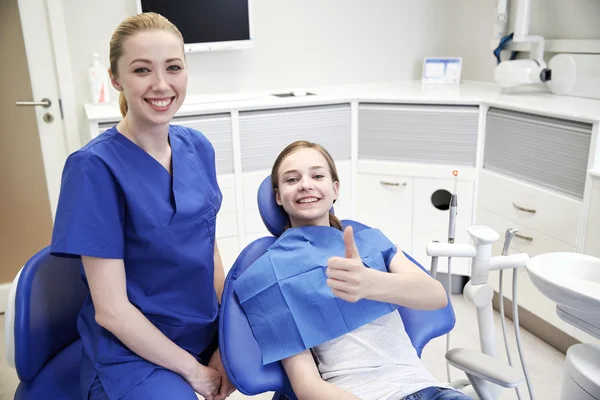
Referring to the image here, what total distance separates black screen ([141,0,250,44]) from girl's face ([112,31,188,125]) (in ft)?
5.39

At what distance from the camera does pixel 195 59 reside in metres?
2.96

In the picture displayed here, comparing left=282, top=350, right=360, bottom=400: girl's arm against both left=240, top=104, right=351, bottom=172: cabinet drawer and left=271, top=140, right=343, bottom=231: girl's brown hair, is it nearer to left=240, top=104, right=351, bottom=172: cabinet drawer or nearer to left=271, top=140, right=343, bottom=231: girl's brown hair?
left=271, top=140, right=343, bottom=231: girl's brown hair

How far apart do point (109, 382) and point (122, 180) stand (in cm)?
44

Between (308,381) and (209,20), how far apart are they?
2.14m

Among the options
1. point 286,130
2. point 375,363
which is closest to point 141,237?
point 375,363

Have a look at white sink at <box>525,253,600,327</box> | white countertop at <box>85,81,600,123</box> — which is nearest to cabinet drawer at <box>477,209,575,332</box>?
white countertop at <box>85,81,600,123</box>

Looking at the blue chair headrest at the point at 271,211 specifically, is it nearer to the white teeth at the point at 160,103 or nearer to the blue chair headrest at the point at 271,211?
the blue chair headrest at the point at 271,211

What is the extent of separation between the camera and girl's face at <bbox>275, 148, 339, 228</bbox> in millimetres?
1393

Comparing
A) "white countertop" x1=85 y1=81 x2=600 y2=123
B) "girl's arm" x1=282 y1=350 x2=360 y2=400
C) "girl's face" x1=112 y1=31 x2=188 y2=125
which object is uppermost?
"girl's face" x1=112 y1=31 x2=188 y2=125

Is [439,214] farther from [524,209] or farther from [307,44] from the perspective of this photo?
[307,44]

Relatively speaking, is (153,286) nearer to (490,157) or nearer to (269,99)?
(269,99)

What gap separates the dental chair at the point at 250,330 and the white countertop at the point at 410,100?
1130 millimetres

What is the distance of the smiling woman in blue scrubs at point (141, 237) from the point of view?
1.12 m

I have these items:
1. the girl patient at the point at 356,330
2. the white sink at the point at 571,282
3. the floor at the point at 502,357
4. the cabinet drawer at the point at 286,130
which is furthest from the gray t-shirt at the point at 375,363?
the cabinet drawer at the point at 286,130
